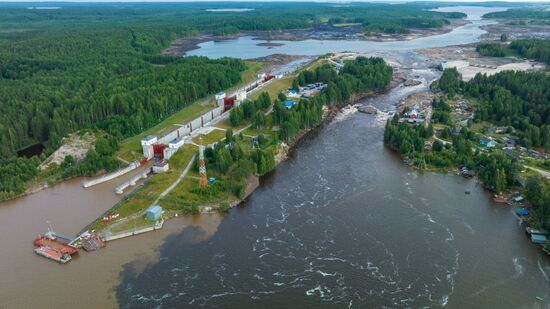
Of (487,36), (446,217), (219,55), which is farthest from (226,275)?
(487,36)

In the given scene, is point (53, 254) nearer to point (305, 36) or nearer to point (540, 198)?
point (540, 198)

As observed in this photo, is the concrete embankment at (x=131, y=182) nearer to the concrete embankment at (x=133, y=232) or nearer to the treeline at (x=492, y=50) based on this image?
the concrete embankment at (x=133, y=232)

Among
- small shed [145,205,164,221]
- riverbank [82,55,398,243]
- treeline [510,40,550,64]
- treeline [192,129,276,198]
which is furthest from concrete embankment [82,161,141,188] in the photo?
treeline [510,40,550,64]

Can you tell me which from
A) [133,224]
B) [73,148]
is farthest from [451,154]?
[73,148]

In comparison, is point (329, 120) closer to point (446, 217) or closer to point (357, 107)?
point (357, 107)

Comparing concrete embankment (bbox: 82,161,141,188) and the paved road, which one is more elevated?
the paved road

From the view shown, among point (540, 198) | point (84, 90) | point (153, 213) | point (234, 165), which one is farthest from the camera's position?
point (84, 90)

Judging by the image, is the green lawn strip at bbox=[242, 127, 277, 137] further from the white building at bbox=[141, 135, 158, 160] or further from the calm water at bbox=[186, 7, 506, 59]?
the calm water at bbox=[186, 7, 506, 59]

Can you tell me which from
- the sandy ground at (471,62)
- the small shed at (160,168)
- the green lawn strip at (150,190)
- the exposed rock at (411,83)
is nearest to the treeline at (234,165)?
the green lawn strip at (150,190)
